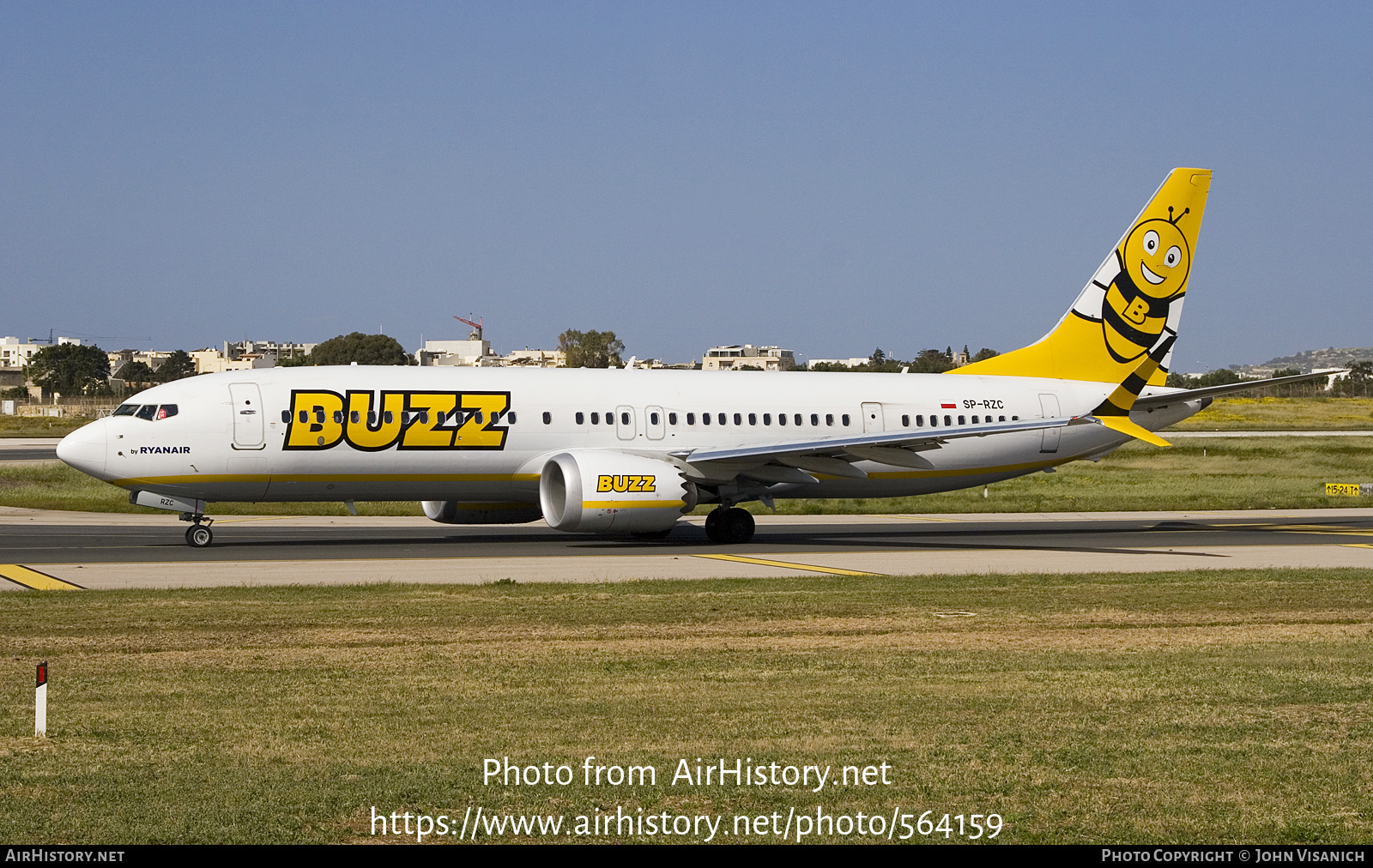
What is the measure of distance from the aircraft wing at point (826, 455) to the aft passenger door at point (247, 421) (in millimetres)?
8916

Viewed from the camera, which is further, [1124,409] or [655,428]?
[1124,409]

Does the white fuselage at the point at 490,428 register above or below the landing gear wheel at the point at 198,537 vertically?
above

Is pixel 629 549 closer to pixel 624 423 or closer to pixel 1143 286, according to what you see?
pixel 624 423

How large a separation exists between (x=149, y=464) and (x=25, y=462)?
36.2 metres

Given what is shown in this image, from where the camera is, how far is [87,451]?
28.0 metres

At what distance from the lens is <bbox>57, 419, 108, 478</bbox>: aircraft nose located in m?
27.9

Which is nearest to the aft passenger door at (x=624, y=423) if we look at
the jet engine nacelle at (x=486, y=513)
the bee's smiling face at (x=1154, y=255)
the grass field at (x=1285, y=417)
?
the jet engine nacelle at (x=486, y=513)

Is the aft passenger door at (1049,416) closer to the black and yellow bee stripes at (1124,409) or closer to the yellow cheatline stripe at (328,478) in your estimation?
the black and yellow bee stripes at (1124,409)

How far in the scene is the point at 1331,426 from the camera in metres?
102

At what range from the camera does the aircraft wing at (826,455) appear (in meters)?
30.8

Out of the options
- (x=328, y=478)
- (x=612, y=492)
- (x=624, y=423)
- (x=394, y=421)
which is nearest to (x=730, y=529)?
(x=624, y=423)

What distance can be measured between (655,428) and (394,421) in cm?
593

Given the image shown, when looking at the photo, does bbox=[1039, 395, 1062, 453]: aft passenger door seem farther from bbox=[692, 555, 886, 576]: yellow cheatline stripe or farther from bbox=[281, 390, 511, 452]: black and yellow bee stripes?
bbox=[281, 390, 511, 452]: black and yellow bee stripes

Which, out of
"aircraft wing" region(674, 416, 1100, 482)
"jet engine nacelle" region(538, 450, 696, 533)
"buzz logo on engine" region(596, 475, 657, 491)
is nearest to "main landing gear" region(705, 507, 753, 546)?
"aircraft wing" region(674, 416, 1100, 482)
